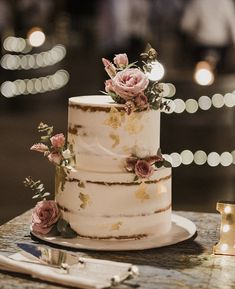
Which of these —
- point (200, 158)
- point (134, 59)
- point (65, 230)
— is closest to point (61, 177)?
point (65, 230)

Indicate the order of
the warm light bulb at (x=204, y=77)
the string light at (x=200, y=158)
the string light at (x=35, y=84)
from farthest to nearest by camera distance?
the string light at (x=35, y=84) < the string light at (x=200, y=158) < the warm light bulb at (x=204, y=77)

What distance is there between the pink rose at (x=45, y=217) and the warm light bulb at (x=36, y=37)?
9321mm

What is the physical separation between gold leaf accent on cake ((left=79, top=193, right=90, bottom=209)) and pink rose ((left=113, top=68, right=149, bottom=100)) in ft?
1.25

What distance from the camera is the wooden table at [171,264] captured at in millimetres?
2168

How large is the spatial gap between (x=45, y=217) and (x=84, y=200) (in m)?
0.17

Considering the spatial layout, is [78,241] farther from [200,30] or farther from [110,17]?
[110,17]

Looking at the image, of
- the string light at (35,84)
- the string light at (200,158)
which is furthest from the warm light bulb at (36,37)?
the string light at (200,158)

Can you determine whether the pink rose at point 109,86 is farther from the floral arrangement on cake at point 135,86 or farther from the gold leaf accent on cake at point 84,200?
the gold leaf accent on cake at point 84,200

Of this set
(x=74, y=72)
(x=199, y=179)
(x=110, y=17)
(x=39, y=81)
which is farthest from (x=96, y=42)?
(x=199, y=179)

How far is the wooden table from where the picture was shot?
2.17m

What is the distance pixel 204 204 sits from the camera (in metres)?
6.05

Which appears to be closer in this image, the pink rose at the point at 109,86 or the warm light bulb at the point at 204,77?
the pink rose at the point at 109,86

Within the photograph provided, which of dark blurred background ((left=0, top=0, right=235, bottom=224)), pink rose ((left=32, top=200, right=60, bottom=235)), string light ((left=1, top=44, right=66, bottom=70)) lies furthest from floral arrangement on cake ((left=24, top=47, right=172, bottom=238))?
string light ((left=1, top=44, right=66, bottom=70))

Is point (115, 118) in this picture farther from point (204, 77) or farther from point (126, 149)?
point (204, 77)
